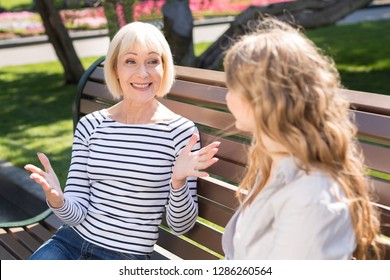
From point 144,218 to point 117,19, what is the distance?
4458 millimetres

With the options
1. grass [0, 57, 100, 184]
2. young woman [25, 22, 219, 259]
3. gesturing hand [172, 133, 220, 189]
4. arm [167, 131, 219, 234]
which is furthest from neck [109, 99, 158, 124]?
grass [0, 57, 100, 184]

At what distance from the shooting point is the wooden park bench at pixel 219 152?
7.04 feet

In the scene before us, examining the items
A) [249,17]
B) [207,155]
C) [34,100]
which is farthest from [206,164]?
[34,100]

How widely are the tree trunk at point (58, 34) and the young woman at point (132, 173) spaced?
6844 millimetres

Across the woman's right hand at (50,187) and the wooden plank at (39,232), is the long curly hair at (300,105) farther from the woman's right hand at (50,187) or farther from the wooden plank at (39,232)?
the wooden plank at (39,232)

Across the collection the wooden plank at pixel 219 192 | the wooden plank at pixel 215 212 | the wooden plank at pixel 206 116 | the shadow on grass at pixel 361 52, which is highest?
the wooden plank at pixel 206 116

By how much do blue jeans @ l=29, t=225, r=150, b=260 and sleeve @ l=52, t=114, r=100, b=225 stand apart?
96 mm

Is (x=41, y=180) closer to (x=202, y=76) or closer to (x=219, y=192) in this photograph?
(x=219, y=192)

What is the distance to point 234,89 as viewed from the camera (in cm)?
192

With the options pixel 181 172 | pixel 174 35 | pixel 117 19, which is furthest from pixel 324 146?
pixel 174 35

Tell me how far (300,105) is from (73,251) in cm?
141

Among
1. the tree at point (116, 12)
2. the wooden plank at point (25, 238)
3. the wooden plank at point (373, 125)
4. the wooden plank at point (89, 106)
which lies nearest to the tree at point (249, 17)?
the tree at point (116, 12)

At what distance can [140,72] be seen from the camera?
2.76m
